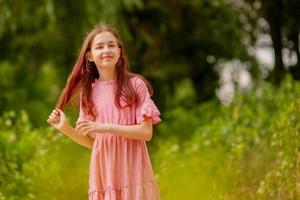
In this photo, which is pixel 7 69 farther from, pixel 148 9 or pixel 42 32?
pixel 148 9

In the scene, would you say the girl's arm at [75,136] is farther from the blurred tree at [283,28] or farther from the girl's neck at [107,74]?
the blurred tree at [283,28]

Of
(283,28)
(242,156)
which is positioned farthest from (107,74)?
(283,28)

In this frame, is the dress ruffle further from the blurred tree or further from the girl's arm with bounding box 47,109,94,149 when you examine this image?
the blurred tree

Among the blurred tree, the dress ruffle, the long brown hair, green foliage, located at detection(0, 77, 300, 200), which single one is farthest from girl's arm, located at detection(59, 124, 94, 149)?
the blurred tree

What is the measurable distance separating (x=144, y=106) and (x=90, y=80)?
0.35m

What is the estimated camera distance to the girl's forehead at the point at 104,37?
14.4ft

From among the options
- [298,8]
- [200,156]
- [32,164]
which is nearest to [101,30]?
[32,164]

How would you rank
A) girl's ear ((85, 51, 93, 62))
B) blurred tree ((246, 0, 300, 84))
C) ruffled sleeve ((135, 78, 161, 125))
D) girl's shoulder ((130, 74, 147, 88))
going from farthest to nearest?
1. blurred tree ((246, 0, 300, 84))
2. girl's ear ((85, 51, 93, 62))
3. girl's shoulder ((130, 74, 147, 88))
4. ruffled sleeve ((135, 78, 161, 125))

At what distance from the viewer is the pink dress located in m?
4.27

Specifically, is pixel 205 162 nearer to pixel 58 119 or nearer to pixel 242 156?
pixel 242 156

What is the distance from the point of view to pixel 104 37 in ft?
14.4

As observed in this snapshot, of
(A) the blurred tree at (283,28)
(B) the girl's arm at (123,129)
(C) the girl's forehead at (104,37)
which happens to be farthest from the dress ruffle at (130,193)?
(A) the blurred tree at (283,28)

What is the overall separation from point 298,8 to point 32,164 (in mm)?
3388

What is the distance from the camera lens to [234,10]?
12.1 meters
